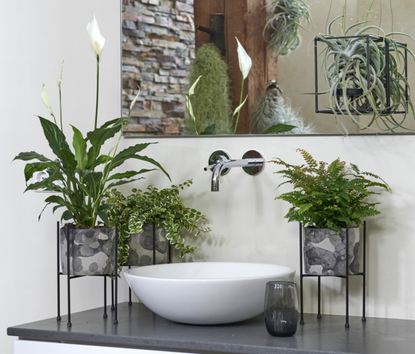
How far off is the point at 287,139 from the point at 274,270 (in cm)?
41

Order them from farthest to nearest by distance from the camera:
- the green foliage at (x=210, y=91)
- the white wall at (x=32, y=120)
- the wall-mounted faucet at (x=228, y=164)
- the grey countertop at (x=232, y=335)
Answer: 1. the green foliage at (x=210, y=91)
2. the wall-mounted faucet at (x=228, y=164)
3. the white wall at (x=32, y=120)
4. the grey countertop at (x=232, y=335)

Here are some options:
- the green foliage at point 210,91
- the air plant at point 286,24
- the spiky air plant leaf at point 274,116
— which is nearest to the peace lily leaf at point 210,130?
the green foliage at point 210,91

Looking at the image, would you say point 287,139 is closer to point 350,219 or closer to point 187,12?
point 350,219

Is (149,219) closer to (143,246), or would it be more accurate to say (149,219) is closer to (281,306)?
(143,246)

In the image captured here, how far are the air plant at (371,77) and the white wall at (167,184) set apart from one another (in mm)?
86

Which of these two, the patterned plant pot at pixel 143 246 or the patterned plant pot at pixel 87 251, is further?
the patterned plant pot at pixel 143 246

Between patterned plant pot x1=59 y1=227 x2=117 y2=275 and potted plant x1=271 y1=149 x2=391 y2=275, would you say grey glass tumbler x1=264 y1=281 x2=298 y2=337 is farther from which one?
patterned plant pot x1=59 y1=227 x2=117 y2=275

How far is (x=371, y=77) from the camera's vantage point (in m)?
1.57

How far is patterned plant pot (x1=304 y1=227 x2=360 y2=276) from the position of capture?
1498 mm

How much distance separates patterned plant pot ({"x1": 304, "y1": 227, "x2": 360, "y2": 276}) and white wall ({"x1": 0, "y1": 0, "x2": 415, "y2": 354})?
0.47 feet

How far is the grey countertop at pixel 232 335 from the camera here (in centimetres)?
129

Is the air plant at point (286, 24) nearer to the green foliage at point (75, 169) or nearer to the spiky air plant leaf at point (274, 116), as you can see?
the spiky air plant leaf at point (274, 116)

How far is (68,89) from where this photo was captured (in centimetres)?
180

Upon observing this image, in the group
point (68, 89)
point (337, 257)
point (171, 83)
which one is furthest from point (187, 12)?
point (337, 257)
